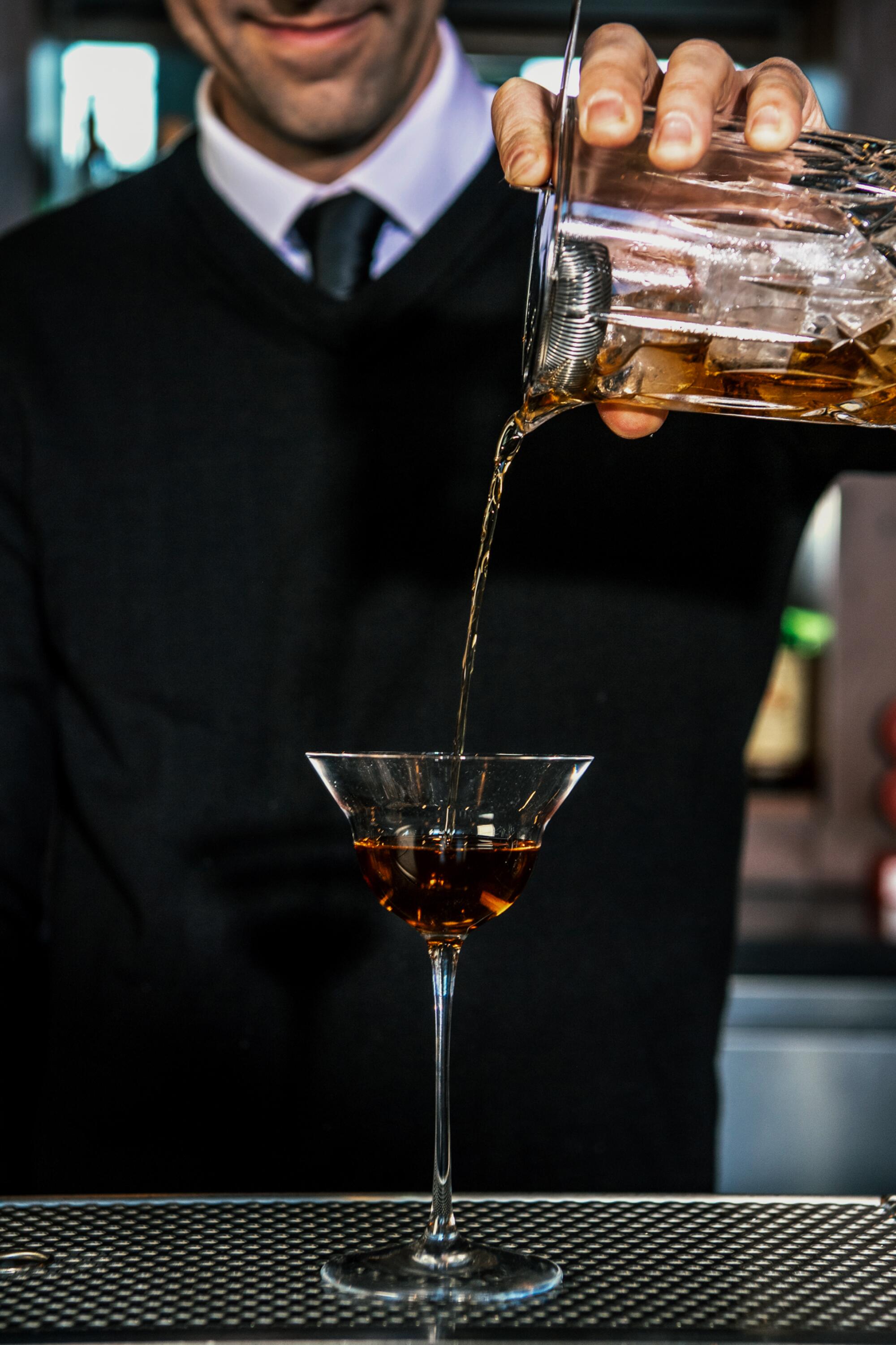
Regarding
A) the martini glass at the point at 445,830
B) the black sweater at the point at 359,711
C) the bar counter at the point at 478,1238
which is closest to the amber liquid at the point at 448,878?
the martini glass at the point at 445,830

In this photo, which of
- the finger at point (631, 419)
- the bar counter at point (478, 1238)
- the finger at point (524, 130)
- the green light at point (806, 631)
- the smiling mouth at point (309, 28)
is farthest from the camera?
the green light at point (806, 631)

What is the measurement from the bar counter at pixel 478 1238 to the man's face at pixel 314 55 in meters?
0.96

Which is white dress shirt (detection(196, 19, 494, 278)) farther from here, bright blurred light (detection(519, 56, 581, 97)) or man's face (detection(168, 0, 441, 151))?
bright blurred light (detection(519, 56, 581, 97))

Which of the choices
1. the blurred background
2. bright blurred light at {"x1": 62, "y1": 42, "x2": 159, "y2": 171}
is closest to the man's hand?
the blurred background

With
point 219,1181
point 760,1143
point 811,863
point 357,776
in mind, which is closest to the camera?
point 357,776

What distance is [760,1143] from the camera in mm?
2166

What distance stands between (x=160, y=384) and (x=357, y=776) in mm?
745

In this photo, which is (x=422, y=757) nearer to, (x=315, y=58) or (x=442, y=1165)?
(x=442, y=1165)

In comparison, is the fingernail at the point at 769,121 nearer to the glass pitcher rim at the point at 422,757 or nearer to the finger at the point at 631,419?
the finger at the point at 631,419

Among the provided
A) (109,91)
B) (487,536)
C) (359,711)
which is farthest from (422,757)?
(109,91)

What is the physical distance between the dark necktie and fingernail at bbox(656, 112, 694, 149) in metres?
0.78

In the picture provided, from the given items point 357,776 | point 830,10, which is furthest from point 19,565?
point 830,10

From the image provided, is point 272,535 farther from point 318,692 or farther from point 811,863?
point 811,863

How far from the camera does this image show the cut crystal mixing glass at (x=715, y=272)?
815 mm
